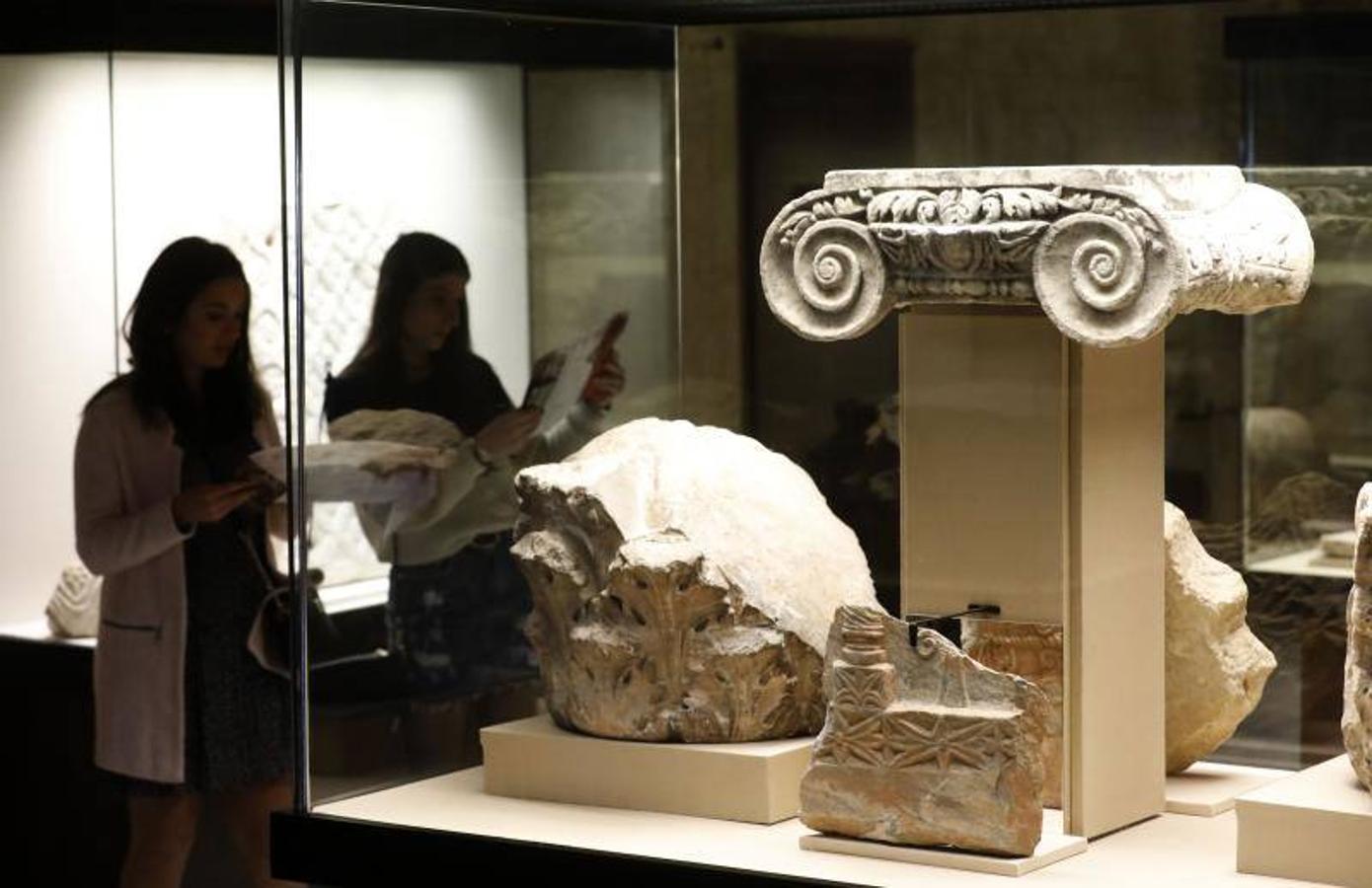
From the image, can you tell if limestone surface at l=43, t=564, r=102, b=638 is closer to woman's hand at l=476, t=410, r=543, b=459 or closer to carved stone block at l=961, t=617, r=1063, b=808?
woman's hand at l=476, t=410, r=543, b=459

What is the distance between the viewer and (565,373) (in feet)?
18.3

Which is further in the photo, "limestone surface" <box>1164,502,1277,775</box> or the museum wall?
the museum wall

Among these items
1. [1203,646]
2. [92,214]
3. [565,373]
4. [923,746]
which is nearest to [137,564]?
[92,214]

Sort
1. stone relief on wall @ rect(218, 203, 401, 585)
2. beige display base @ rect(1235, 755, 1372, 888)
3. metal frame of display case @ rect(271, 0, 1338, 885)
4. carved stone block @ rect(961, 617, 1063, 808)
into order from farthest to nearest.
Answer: stone relief on wall @ rect(218, 203, 401, 585)
metal frame of display case @ rect(271, 0, 1338, 885)
carved stone block @ rect(961, 617, 1063, 808)
beige display base @ rect(1235, 755, 1372, 888)

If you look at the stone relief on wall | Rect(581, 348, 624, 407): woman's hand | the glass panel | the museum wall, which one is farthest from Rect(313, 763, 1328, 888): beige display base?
the museum wall

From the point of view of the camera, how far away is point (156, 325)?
623cm

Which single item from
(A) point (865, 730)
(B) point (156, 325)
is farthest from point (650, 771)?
(B) point (156, 325)

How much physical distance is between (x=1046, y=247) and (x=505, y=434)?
1373mm

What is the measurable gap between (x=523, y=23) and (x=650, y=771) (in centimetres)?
148

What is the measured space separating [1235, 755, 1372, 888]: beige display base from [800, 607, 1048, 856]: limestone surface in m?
0.33

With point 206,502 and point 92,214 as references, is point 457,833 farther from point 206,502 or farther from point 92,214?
point 92,214

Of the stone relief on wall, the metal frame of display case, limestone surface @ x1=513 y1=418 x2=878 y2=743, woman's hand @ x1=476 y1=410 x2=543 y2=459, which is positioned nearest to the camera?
the metal frame of display case

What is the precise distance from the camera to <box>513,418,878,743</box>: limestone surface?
16.8ft

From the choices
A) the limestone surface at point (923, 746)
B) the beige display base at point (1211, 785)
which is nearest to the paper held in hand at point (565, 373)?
the limestone surface at point (923, 746)
